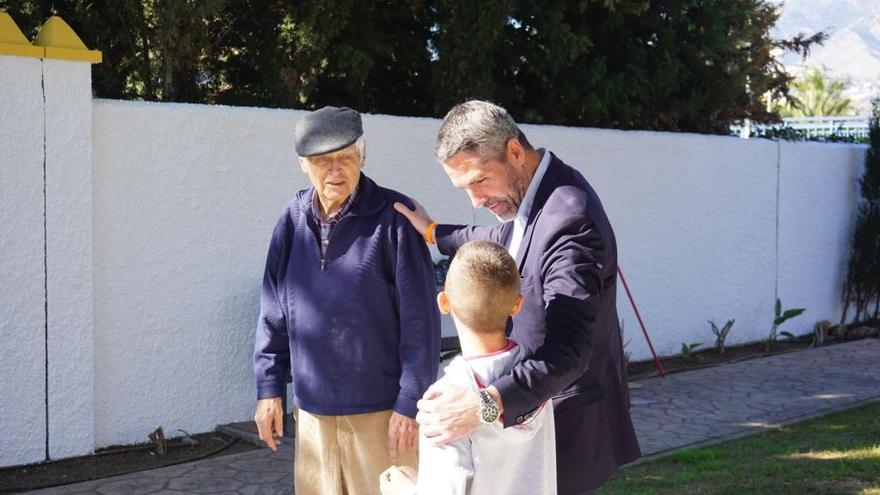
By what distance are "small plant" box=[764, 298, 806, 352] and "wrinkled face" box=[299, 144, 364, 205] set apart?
840cm

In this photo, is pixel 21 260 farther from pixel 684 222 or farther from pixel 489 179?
pixel 684 222

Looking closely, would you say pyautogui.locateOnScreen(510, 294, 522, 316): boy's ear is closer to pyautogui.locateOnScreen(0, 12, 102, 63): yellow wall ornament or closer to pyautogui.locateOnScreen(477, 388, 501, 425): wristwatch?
pyautogui.locateOnScreen(477, 388, 501, 425): wristwatch

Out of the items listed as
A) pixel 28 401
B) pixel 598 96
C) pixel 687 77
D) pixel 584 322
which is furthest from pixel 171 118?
pixel 687 77

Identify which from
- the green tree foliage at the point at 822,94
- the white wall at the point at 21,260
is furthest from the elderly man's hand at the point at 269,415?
the green tree foliage at the point at 822,94

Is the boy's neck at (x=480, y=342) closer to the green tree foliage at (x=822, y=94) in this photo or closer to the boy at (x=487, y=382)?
the boy at (x=487, y=382)

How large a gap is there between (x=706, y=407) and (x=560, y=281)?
19.0 feet

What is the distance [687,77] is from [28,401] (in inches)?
322

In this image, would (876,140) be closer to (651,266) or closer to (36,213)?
(651,266)

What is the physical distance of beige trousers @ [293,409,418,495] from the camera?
353 centimetres

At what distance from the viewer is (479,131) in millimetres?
2756

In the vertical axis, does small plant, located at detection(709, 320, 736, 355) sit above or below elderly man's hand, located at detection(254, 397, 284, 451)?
below

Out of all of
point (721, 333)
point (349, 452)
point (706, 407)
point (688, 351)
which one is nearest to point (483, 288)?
point (349, 452)

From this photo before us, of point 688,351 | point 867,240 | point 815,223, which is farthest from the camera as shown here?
point 867,240

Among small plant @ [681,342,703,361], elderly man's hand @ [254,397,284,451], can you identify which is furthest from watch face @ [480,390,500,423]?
small plant @ [681,342,703,361]
